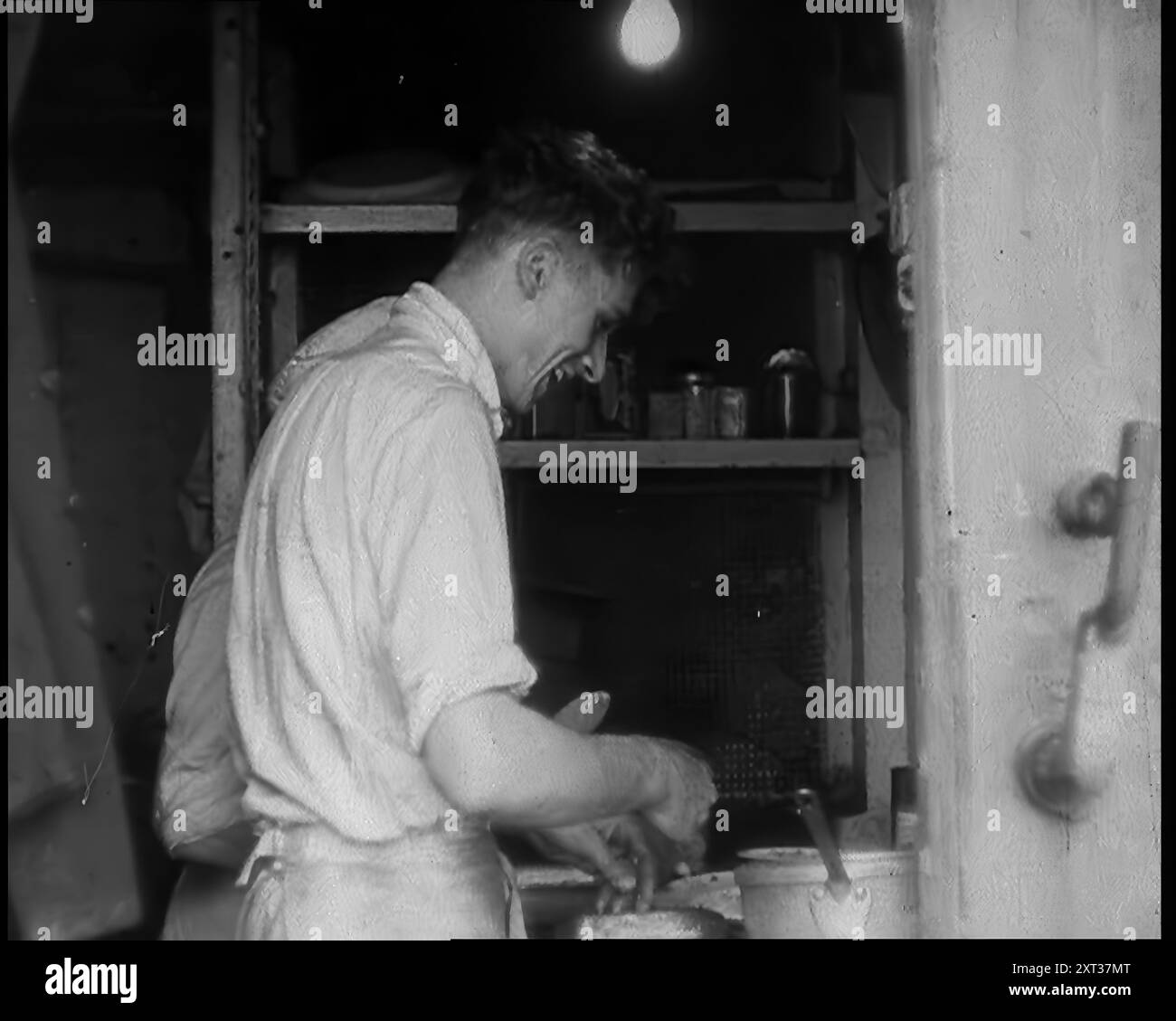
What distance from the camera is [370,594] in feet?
4.54

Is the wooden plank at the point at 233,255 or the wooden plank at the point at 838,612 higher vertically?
the wooden plank at the point at 233,255

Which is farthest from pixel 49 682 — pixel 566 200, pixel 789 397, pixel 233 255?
pixel 789 397

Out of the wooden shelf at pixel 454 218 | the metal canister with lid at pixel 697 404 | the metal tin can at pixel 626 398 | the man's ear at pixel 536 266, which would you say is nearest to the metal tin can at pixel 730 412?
the metal canister with lid at pixel 697 404

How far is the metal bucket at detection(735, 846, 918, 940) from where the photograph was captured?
4.78 ft

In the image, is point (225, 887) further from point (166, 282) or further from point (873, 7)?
point (873, 7)

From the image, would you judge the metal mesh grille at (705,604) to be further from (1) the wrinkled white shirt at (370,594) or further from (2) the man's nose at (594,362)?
(1) the wrinkled white shirt at (370,594)

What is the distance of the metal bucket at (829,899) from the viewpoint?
1458 millimetres

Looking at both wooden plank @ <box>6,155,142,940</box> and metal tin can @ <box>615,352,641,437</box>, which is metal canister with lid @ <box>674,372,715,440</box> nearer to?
metal tin can @ <box>615,352,641,437</box>

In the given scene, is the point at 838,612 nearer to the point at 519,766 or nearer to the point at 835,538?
the point at 835,538

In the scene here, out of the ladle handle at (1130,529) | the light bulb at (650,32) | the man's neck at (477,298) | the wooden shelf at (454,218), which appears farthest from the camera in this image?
the wooden shelf at (454,218)

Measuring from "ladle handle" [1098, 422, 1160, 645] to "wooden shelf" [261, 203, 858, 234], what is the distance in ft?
3.25

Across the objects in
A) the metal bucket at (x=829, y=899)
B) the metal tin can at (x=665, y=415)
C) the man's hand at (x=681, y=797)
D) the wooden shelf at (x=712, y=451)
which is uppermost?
the metal tin can at (x=665, y=415)

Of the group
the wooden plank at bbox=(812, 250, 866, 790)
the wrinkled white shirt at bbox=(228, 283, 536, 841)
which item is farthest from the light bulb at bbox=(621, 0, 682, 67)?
the wrinkled white shirt at bbox=(228, 283, 536, 841)
